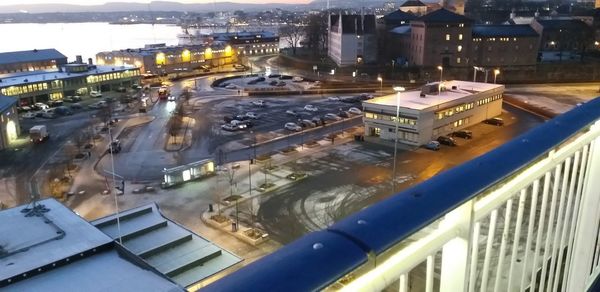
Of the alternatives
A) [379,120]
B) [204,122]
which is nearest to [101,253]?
[379,120]

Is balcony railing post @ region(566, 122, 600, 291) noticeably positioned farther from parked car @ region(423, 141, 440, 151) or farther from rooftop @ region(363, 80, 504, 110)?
rooftop @ region(363, 80, 504, 110)

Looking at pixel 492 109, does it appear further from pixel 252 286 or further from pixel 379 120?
pixel 252 286

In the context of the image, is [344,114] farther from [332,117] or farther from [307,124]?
[307,124]

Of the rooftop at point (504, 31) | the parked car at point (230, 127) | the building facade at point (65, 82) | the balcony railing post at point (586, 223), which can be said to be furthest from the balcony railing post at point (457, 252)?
the rooftop at point (504, 31)

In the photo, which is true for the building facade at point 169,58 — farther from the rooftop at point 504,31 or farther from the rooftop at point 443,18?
the rooftop at point 504,31

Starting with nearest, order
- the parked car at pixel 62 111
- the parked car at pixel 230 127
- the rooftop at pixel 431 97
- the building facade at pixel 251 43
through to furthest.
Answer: the rooftop at pixel 431 97, the parked car at pixel 230 127, the parked car at pixel 62 111, the building facade at pixel 251 43

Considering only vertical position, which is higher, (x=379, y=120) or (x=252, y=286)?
(x=252, y=286)
